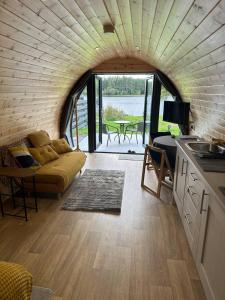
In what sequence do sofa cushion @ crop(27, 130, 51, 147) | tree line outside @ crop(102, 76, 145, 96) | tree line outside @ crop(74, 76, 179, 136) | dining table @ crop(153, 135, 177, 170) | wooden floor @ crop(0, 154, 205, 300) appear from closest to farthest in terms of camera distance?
wooden floor @ crop(0, 154, 205, 300), dining table @ crop(153, 135, 177, 170), sofa cushion @ crop(27, 130, 51, 147), tree line outside @ crop(74, 76, 179, 136), tree line outside @ crop(102, 76, 145, 96)

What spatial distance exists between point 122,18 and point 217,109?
153 cm

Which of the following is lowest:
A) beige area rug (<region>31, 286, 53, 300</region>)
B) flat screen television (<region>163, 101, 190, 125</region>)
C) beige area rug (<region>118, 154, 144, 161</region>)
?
beige area rug (<region>31, 286, 53, 300</region>)

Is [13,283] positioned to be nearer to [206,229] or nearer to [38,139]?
[206,229]

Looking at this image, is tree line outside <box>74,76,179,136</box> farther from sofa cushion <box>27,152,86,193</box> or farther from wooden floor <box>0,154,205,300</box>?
wooden floor <box>0,154,205,300</box>

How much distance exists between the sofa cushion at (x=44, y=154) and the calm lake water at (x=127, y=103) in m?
2.98

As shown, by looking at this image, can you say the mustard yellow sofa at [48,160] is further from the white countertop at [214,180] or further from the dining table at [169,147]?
the white countertop at [214,180]

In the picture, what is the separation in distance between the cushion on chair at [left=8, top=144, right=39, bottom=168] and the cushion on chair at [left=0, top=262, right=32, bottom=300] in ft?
6.87

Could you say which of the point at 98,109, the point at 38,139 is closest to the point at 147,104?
the point at 98,109

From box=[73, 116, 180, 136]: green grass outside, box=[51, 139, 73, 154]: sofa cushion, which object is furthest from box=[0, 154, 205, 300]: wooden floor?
box=[73, 116, 180, 136]: green grass outside

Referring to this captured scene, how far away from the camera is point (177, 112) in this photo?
4.11 meters

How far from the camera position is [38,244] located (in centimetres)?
231

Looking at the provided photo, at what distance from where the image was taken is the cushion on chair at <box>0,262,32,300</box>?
110 cm

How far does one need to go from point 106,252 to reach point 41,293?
0.71 metres

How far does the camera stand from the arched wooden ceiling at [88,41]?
1769 millimetres
